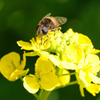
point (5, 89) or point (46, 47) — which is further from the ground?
point (46, 47)

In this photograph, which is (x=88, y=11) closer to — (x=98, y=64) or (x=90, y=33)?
(x=90, y=33)

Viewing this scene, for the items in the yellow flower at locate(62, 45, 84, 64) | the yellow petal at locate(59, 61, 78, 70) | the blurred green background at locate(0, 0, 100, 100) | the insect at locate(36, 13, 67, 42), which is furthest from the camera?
the blurred green background at locate(0, 0, 100, 100)

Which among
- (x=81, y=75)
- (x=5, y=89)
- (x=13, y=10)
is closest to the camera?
(x=81, y=75)

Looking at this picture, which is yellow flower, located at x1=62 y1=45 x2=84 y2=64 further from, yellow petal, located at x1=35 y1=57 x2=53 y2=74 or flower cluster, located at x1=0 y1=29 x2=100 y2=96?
yellow petal, located at x1=35 y1=57 x2=53 y2=74

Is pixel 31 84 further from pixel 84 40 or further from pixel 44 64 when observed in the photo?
pixel 84 40

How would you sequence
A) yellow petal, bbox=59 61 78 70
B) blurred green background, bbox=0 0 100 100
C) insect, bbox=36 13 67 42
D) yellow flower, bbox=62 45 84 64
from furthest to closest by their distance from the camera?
blurred green background, bbox=0 0 100 100 < insect, bbox=36 13 67 42 < yellow flower, bbox=62 45 84 64 < yellow petal, bbox=59 61 78 70

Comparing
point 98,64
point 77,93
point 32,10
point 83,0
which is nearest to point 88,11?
point 83,0

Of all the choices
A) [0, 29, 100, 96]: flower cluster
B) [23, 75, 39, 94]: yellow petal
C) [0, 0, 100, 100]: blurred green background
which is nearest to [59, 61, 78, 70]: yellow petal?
[0, 29, 100, 96]: flower cluster
